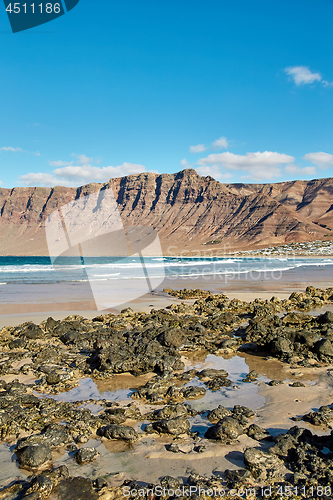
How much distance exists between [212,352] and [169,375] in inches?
82.2

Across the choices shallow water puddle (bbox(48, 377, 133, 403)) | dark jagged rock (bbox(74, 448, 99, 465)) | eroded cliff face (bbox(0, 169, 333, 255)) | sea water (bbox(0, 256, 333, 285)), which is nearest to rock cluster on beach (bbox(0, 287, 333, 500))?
dark jagged rock (bbox(74, 448, 99, 465))

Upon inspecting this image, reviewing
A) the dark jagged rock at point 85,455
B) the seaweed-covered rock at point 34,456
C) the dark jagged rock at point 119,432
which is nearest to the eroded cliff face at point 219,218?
the dark jagged rock at point 119,432

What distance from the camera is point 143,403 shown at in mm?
5191

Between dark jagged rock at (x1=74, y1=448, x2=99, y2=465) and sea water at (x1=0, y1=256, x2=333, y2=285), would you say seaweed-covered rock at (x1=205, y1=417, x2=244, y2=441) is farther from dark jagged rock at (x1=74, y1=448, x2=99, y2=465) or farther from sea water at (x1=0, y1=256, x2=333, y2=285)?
sea water at (x1=0, y1=256, x2=333, y2=285)

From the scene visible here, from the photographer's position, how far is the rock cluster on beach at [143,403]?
3.43m

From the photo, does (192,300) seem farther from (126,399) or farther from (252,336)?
(126,399)

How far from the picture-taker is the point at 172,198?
633ft

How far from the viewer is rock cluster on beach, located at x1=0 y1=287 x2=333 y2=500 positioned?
3426 millimetres

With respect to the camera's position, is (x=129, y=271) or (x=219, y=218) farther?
(x=219, y=218)

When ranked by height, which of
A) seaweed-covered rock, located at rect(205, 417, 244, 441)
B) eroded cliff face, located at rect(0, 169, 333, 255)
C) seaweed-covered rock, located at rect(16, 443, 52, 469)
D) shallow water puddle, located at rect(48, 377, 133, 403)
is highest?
eroded cliff face, located at rect(0, 169, 333, 255)

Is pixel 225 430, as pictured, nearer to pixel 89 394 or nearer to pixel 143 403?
pixel 143 403

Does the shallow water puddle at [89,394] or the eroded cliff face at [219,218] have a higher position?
the eroded cliff face at [219,218]

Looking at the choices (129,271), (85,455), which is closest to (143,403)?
(85,455)

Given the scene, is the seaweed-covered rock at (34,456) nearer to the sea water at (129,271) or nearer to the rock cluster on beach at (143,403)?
the rock cluster on beach at (143,403)
